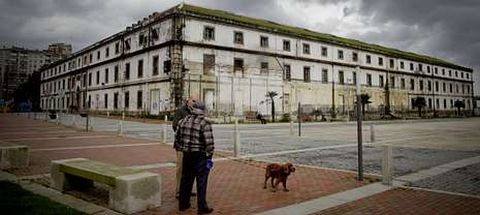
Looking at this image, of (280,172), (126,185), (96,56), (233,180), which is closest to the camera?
(126,185)

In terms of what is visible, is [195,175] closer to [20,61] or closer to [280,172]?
[280,172]

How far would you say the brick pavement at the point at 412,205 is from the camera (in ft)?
18.1

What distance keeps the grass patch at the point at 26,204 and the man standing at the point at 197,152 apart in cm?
155

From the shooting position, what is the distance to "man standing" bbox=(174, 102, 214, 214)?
5.39m

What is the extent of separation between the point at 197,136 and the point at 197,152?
0.76 feet

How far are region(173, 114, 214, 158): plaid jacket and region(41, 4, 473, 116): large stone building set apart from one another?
974 inches

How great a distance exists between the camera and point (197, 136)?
5.42 metres

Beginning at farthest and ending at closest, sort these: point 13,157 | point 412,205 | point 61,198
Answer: point 13,157 < point 61,198 < point 412,205

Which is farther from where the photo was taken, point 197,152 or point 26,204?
point 26,204

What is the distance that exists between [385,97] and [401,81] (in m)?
5.90

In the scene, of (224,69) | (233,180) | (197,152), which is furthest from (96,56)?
(197,152)

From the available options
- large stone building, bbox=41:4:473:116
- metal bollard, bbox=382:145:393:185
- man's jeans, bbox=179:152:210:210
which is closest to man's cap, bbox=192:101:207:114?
man's jeans, bbox=179:152:210:210

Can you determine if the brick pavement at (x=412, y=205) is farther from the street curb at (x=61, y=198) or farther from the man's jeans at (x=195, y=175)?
the street curb at (x=61, y=198)

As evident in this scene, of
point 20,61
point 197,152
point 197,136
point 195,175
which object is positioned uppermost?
point 20,61
